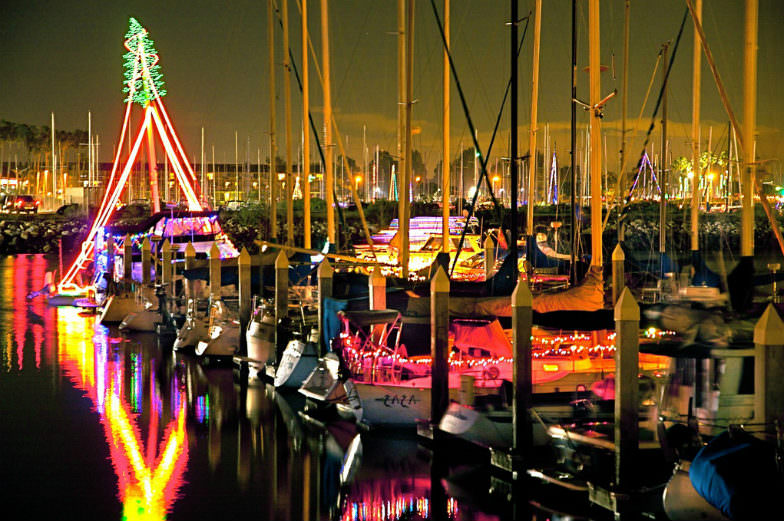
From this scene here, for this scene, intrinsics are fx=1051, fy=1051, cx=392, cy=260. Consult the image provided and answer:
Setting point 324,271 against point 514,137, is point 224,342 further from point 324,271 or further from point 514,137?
point 514,137

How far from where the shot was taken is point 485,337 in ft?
56.0

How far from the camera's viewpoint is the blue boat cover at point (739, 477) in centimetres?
1081

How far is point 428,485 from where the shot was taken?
1534 centimetres

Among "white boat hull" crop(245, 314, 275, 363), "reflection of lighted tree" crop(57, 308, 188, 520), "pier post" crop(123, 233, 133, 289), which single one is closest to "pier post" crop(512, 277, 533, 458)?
"reflection of lighted tree" crop(57, 308, 188, 520)

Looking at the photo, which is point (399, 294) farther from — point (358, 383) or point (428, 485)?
point (428, 485)

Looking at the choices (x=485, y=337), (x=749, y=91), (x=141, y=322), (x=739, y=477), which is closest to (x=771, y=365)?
(x=739, y=477)

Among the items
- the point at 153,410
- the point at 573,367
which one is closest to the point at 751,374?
the point at 573,367

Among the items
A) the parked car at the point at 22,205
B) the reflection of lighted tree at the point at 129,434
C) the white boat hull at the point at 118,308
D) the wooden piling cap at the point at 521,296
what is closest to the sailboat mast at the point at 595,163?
the wooden piling cap at the point at 521,296

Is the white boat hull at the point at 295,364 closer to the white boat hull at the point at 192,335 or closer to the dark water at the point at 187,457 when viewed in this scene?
the dark water at the point at 187,457

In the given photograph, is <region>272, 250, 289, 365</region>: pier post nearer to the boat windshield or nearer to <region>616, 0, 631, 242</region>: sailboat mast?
<region>616, 0, 631, 242</region>: sailboat mast

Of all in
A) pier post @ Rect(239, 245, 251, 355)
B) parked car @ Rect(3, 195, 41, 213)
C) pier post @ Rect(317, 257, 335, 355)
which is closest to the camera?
pier post @ Rect(317, 257, 335, 355)

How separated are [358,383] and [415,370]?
1.06 m

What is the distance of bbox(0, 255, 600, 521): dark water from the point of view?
14609 mm

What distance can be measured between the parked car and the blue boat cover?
10628 centimetres
